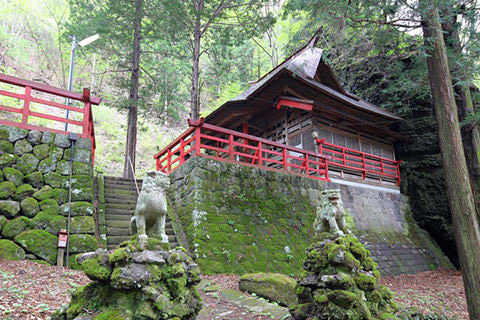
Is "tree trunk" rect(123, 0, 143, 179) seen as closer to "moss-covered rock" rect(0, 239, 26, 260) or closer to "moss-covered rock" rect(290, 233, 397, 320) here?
"moss-covered rock" rect(0, 239, 26, 260)

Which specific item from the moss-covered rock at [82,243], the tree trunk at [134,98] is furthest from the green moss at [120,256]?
the tree trunk at [134,98]

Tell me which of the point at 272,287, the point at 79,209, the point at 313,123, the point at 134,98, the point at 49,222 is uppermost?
the point at 134,98

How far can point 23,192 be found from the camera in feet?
19.8

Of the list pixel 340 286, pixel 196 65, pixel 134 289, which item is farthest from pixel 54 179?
pixel 196 65

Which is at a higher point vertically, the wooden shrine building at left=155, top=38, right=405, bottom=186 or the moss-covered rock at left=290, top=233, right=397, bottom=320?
the wooden shrine building at left=155, top=38, right=405, bottom=186

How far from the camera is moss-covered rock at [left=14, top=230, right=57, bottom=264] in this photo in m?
5.43

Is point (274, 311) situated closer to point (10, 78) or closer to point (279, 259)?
point (279, 259)

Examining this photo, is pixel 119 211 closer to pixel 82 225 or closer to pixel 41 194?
pixel 82 225

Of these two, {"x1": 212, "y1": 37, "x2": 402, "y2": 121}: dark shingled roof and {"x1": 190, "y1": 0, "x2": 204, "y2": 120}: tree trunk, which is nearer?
{"x1": 212, "y1": 37, "x2": 402, "y2": 121}: dark shingled roof

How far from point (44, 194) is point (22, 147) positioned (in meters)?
1.25

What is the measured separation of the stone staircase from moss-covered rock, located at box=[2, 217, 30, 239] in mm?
1586

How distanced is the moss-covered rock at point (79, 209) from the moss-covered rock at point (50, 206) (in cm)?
10

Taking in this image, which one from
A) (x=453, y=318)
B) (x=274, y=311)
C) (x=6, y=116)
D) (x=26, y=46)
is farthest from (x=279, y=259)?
(x=26, y=46)

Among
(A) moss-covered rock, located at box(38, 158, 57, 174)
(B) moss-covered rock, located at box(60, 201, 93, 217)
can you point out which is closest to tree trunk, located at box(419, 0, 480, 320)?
(B) moss-covered rock, located at box(60, 201, 93, 217)
